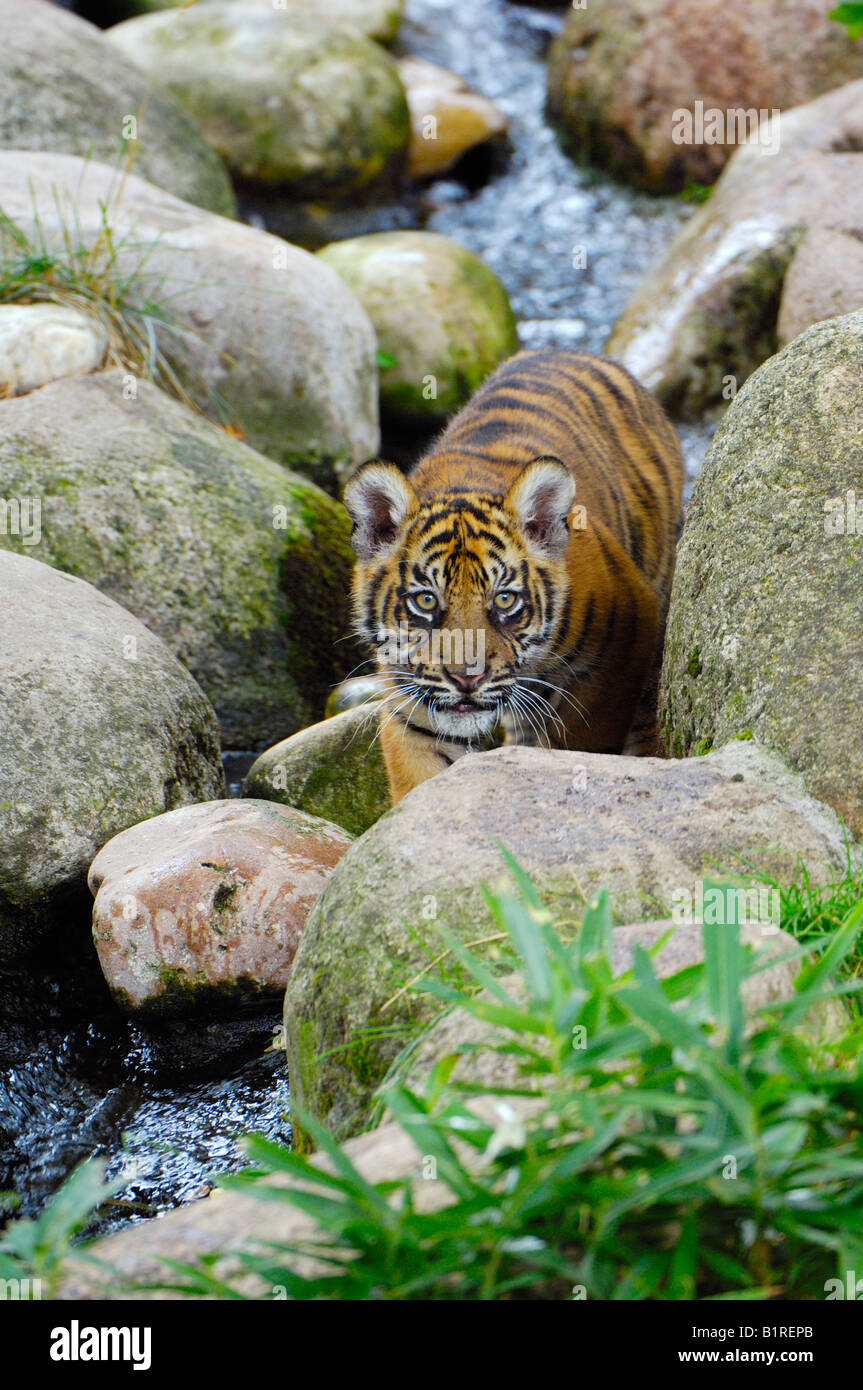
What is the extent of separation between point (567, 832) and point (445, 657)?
4.24 ft

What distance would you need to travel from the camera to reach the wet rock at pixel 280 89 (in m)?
11.0

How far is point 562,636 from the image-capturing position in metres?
4.52

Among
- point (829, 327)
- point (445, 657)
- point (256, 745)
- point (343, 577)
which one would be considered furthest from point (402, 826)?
point (343, 577)

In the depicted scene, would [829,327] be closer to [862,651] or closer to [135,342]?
[862,651]

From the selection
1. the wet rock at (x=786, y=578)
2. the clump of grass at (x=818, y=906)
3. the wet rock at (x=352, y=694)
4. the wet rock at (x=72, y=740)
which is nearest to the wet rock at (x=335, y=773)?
the wet rock at (x=72, y=740)

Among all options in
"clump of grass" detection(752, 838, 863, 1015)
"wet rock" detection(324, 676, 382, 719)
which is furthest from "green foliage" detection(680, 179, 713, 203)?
"clump of grass" detection(752, 838, 863, 1015)

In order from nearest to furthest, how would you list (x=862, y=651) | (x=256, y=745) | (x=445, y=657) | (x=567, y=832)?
1. (x=567, y=832)
2. (x=862, y=651)
3. (x=445, y=657)
4. (x=256, y=745)

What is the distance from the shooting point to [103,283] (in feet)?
22.1

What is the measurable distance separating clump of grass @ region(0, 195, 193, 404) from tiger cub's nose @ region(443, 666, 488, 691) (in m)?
3.27

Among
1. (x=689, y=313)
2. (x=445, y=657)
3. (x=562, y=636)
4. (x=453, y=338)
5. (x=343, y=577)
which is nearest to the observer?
(x=445, y=657)

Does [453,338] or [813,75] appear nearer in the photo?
[453,338]

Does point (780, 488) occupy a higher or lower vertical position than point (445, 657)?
higher

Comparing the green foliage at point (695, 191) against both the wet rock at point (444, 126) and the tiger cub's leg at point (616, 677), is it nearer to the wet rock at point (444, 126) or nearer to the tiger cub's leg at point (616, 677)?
the wet rock at point (444, 126)
